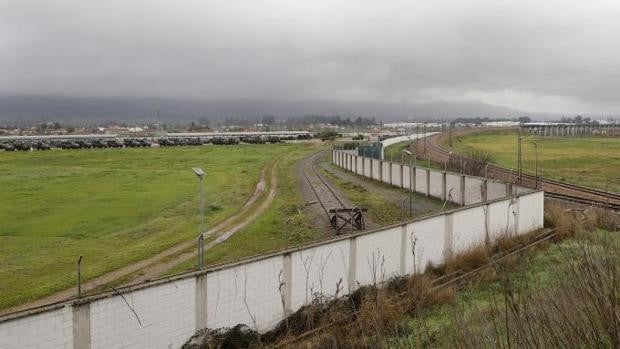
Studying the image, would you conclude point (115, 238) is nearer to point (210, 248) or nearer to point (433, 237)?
point (210, 248)

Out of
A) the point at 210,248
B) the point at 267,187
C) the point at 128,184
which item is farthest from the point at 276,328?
the point at 128,184

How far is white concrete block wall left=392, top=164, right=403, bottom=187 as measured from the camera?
4381 cm

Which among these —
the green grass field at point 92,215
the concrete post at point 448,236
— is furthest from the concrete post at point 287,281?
the green grass field at point 92,215

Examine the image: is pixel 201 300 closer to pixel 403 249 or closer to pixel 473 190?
pixel 403 249

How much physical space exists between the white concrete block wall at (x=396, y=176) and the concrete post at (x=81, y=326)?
34897 millimetres

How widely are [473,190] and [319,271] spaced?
2010 cm

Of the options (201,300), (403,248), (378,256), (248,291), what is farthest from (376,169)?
(201,300)

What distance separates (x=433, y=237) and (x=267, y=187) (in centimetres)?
2828

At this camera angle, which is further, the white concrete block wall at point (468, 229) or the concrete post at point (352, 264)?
the white concrete block wall at point (468, 229)

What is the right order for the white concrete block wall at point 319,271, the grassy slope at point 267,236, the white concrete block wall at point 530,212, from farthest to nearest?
the white concrete block wall at point 530,212, the grassy slope at point 267,236, the white concrete block wall at point 319,271

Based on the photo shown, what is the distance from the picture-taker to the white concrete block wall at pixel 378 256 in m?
16.6

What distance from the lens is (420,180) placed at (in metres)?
39.6

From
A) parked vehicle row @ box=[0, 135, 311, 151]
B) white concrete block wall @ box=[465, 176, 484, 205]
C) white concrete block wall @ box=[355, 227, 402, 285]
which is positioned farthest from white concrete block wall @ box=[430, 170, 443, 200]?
parked vehicle row @ box=[0, 135, 311, 151]

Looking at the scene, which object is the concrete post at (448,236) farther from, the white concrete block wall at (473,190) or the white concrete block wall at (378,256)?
the white concrete block wall at (473,190)
